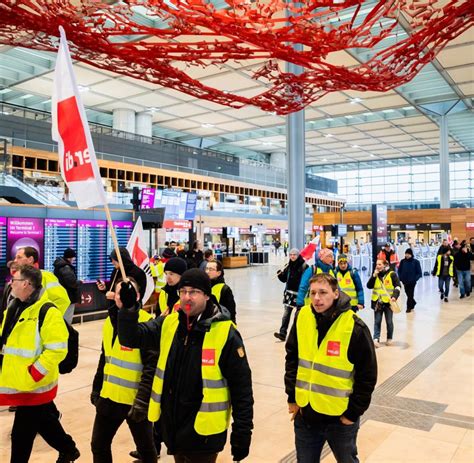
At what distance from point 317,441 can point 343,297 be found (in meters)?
0.79

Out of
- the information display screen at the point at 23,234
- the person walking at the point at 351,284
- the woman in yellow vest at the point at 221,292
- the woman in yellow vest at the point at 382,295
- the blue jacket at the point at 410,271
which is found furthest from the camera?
the blue jacket at the point at 410,271

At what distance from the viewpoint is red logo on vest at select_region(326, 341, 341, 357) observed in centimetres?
253

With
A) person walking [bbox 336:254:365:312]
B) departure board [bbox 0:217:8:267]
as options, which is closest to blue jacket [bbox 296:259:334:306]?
person walking [bbox 336:254:365:312]

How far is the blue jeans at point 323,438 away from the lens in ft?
8.23

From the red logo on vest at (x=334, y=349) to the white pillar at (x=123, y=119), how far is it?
25.8 meters

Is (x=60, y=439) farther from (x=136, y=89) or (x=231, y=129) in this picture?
(x=231, y=129)

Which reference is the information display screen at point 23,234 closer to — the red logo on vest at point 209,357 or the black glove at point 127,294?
the black glove at point 127,294

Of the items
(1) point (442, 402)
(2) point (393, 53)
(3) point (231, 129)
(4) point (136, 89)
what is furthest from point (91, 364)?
(3) point (231, 129)

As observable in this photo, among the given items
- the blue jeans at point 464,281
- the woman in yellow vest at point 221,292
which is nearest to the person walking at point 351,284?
the woman in yellow vest at point 221,292

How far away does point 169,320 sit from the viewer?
241 centimetres

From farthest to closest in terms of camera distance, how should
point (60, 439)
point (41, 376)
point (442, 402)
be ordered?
point (442, 402) → point (60, 439) → point (41, 376)

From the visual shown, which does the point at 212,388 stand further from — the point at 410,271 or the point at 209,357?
the point at 410,271

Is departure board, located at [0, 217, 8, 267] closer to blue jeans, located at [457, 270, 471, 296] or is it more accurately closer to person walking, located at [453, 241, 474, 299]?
person walking, located at [453, 241, 474, 299]

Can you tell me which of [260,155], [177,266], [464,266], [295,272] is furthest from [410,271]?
[260,155]
